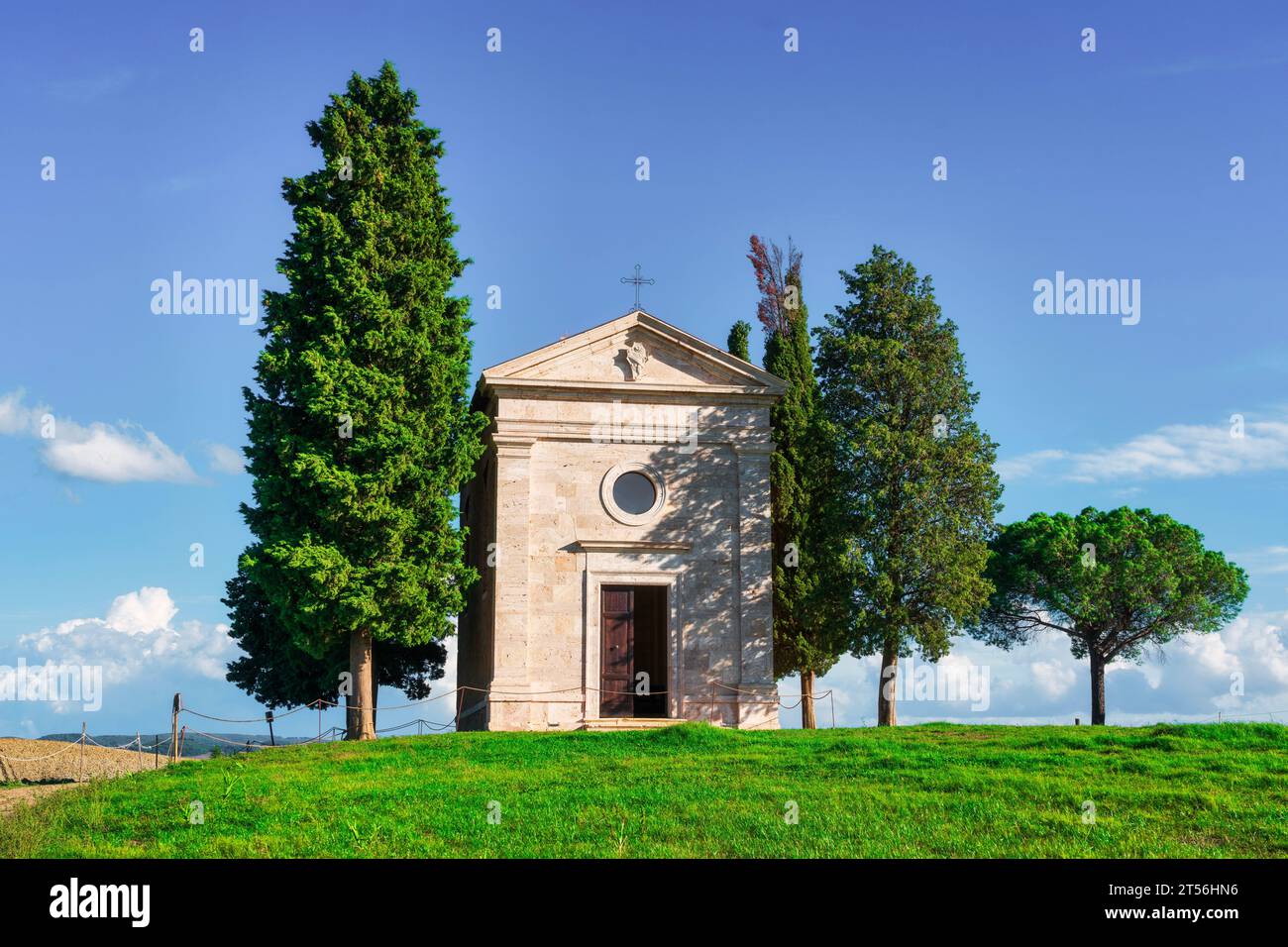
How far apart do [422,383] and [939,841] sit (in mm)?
17124

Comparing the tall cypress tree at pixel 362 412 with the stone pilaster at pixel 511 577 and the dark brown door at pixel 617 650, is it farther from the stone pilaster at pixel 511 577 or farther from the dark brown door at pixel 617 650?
the dark brown door at pixel 617 650

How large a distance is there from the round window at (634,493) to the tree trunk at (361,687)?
674 cm

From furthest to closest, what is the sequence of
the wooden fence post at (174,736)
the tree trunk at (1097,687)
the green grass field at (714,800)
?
the tree trunk at (1097,687)
the wooden fence post at (174,736)
the green grass field at (714,800)

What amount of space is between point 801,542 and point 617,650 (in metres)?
5.86

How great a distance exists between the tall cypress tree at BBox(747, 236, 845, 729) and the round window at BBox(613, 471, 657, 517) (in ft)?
11.1


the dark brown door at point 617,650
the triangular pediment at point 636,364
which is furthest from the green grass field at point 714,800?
the triangular pediment at point 636,364

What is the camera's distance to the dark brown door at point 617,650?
89.2ft

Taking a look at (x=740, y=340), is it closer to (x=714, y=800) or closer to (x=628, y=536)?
(x=628, y=536)

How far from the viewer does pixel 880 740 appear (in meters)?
21.4

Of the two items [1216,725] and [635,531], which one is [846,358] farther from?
[1216,725]

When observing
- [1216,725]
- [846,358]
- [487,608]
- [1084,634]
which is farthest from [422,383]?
[1084,634]

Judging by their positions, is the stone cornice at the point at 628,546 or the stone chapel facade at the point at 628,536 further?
the stone cornice at the point at 628,546

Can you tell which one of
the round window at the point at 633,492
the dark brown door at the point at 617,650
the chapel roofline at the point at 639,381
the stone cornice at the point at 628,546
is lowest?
the dark brown door at the point at 617,650
